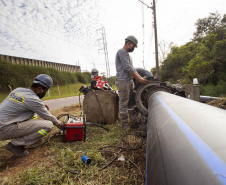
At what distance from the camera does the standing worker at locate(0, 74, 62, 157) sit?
2.12 meters

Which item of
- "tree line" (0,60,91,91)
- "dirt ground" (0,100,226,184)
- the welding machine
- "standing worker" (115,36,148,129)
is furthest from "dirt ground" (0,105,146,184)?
"tree line" (0,60,91,91)

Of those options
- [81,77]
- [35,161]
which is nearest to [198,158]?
[35,161]

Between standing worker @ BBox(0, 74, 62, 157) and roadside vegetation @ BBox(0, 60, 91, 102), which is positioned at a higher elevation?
roadside vegetation @ BBox(0, 60, 91, 102)

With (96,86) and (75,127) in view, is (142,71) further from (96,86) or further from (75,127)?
(75,127)

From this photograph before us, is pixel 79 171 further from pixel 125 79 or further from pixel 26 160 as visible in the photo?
pixel 125 79

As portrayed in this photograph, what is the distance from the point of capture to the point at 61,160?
1820 millimetres

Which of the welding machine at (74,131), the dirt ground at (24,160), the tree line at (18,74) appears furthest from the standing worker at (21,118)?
the tree line at (18,74)

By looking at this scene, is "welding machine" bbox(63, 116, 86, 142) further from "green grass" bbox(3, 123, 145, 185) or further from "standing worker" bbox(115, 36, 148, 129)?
"standing worker" bbox(115, 36, 148, 129)

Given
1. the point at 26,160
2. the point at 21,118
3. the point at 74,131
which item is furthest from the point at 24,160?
the point at 74,131

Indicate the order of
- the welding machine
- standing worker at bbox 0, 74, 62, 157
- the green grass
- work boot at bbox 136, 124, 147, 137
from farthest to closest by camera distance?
work boot at bbox 136, 124, 147, 137 < the welding machine < standing worker at bbox 0, 74, 62, 157 < the green grass

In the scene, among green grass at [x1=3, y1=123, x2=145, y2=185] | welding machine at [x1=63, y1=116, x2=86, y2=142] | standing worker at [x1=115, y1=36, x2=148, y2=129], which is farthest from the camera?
standing worker at [x1=115, y1=36, x2=148, y2=129]

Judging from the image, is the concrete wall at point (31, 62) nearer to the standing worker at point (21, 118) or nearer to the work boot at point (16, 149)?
the standing worker at point (21, 118)

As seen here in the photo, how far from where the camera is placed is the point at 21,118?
7.38ft

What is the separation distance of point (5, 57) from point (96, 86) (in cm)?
2152
